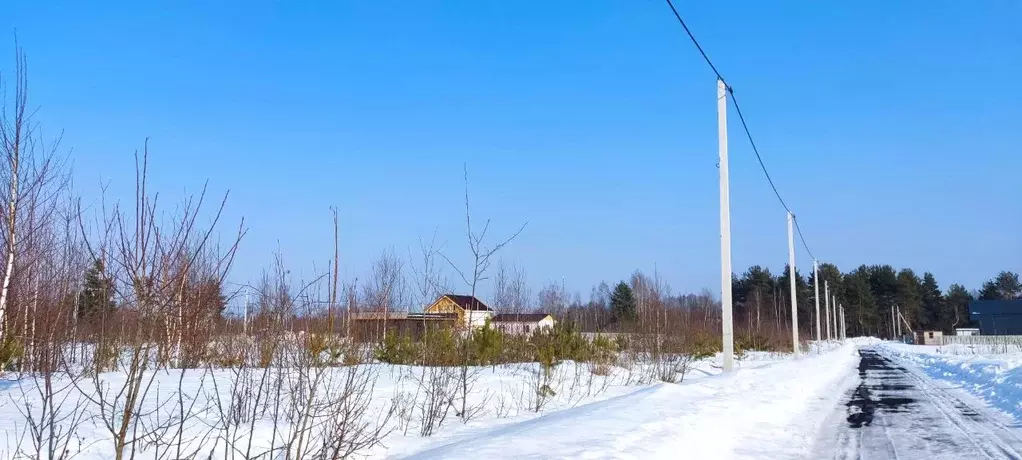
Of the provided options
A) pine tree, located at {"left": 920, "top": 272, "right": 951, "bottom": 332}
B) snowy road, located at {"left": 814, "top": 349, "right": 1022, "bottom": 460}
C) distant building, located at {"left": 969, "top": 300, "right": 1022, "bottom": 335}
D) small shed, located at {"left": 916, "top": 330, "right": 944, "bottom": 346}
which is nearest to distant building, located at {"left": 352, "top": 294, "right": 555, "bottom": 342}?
snowy road, located at {"left": 814, "top": 349, "right": 1022, "bottom": 460}

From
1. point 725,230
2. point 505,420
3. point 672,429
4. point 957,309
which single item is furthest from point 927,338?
point 672,429

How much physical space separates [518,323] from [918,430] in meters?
10.0

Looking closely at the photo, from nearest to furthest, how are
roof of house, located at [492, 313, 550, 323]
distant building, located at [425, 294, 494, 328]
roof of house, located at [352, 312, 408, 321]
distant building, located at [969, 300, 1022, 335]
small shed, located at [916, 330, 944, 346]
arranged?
distant building, located at [425, 294, 494, 328] → roof of house, located at [352, 312, 408, 321] → roof of house, located at [492, 313, 550, 323] → small shed, located at [916, 330, 944, 346] → distant building, located at [969, 300, 1022, 335]

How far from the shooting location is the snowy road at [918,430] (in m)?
7.08

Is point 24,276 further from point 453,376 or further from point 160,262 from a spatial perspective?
point 160,262

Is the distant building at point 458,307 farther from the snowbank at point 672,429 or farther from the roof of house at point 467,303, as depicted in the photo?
the snowbank at point 672,429

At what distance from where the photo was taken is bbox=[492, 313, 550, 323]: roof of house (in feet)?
54.0

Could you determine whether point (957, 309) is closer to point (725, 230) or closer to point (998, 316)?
point (998, 316)

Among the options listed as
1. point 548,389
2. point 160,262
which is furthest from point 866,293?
point 160,262

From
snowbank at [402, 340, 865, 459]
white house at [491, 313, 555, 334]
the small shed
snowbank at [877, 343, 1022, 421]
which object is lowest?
the small shed

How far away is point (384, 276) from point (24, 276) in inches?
202

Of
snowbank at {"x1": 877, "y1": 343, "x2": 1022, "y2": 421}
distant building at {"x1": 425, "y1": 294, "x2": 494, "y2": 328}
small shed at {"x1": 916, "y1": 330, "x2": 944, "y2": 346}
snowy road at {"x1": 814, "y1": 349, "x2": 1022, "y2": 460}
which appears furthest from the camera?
small shed at {"x1": 916, "y1": 330, "x2": 944, "y2": 346}

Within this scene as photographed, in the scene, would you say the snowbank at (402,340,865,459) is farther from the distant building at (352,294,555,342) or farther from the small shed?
the small shed

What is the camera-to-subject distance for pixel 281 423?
7.00m
